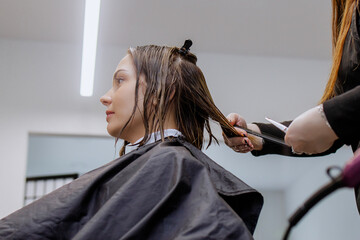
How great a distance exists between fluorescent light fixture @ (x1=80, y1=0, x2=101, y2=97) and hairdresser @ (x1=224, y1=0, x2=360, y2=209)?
5.58ft

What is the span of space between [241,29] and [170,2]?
0.78m

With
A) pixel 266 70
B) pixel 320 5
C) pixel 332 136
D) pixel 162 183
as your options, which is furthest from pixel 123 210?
pixel 266 70

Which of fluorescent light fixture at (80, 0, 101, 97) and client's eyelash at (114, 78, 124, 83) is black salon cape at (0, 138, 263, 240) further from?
fluorescent light fixture at (80, 0, 101, 97)

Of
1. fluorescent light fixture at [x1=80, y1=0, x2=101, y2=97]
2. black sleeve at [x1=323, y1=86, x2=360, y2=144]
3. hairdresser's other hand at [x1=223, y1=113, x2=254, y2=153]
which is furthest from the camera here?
fluorescent light fixture at [x1=80, y1=0, x2=101, y2=97]

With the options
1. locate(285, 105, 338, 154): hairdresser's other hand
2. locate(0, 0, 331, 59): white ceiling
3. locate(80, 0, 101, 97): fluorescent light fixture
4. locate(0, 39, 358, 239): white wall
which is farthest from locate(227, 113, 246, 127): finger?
locate(0, 0, 331, 59): white ceiling

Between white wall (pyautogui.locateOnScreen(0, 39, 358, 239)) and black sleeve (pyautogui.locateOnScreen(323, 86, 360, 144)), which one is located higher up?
black sleeve (pyautogui.locateOnScreen(323, 86, 360, 144))

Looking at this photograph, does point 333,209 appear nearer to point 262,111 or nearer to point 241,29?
point 262,111

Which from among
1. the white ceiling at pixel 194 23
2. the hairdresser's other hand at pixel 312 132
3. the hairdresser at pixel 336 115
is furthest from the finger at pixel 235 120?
the white ceiling at pixel 194 23

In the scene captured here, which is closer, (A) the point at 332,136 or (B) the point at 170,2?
(A) the point at 332,136

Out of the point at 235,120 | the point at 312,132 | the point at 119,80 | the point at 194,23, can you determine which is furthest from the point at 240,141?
the point at 194,23

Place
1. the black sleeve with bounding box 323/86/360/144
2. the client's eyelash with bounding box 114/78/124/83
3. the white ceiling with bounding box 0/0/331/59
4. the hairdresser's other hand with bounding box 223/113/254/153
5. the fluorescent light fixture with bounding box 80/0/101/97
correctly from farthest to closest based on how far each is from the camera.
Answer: the white ceiling with bounding box 0/0/331/59 < the fluorescent light fixture with bounding box 80/0/101/97 < the client's eyelash with bounding box 114/78/124/83 < the hairdresser's other hand with bounding box 223/113/254/153 < the black sleeve with bounding box 323/86/360/144

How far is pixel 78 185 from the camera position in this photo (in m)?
1.54

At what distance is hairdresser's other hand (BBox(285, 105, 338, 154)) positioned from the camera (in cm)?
118

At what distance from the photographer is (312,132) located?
3.88 ft
